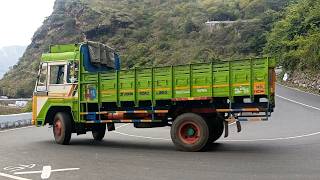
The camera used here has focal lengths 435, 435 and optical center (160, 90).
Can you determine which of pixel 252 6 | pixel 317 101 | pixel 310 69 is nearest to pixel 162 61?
pixel 252 6

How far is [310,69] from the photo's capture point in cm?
3766

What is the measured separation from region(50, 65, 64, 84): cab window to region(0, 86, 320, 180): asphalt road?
209cm

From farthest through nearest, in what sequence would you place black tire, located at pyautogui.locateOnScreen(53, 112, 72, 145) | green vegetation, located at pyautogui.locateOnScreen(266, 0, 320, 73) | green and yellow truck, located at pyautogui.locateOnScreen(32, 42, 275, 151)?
green vegetation, located at pyautogui.locateOnScreen(266, 0, 320, 73), black tire, located at pyautogui.locateOnScreen(53, 112, 72, 145), green and yellow truck, located at pyautogui.locateOnScreen(32, 42, 275, 151)

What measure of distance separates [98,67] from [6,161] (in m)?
4.97

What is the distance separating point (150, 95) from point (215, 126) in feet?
6.70

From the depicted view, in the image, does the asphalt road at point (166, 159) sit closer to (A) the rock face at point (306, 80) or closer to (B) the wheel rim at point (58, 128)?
(B) the wheel rim at point (58, 128)

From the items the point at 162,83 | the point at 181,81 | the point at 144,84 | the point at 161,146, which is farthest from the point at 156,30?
the point at 181,81

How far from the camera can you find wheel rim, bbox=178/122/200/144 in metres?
11.7

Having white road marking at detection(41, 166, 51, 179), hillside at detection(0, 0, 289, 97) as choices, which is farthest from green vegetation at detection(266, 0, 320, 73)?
white road marking at detection(41, 166, 51, 179)

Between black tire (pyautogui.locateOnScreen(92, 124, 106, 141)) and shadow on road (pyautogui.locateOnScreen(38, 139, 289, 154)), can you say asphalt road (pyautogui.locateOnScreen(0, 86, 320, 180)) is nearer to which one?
shadow on road (pyautogui.locateOnScreen(38, 139, 289, 154))

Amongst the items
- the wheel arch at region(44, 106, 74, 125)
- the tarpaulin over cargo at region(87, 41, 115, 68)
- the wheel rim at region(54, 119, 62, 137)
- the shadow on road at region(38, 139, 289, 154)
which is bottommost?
the shadow on road at region(38, 139, 289, 154)

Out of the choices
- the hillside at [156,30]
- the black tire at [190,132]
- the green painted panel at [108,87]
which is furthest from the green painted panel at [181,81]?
the hillside at [156,30]

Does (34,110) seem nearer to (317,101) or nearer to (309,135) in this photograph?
(309,135)

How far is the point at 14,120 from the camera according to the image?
24.2m
